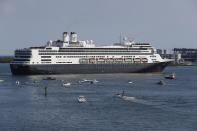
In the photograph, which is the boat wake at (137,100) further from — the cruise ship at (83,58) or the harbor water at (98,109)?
the cruise ship at (83,58)

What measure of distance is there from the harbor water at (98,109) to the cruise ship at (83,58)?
25630mm

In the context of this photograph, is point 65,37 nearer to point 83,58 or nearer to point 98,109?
point 83,58

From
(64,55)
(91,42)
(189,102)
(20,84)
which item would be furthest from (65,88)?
(91,42)

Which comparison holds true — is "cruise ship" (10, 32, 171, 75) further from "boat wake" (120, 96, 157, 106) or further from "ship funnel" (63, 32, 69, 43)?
"boat wake" (120, 96, 157, 106)

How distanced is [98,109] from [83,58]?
194 feet

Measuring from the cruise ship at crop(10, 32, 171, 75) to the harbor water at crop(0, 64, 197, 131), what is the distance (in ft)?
84.1

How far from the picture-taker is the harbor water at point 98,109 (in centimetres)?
4872

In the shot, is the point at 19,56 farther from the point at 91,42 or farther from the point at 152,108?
the point at 152,108

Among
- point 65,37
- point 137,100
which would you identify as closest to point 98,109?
point 137,100

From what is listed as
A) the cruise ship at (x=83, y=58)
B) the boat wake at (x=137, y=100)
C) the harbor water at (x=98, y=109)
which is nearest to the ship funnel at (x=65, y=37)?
the cruise ship at (x=83, y=58)

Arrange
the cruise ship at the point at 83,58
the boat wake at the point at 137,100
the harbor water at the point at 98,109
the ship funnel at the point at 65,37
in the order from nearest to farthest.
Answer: the harbor water at the point at 98,109 < the boat wake at the point at 137,100 < the cruise ship at the point at 83,58 < the ship funnel at the point at 65,37

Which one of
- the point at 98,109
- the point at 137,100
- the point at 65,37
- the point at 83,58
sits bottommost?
the point at 98,109

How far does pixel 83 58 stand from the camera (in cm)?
11694

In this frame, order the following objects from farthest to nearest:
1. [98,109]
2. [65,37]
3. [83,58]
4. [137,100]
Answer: [65,37]
[83,58]
[137,100]
[98,109]
